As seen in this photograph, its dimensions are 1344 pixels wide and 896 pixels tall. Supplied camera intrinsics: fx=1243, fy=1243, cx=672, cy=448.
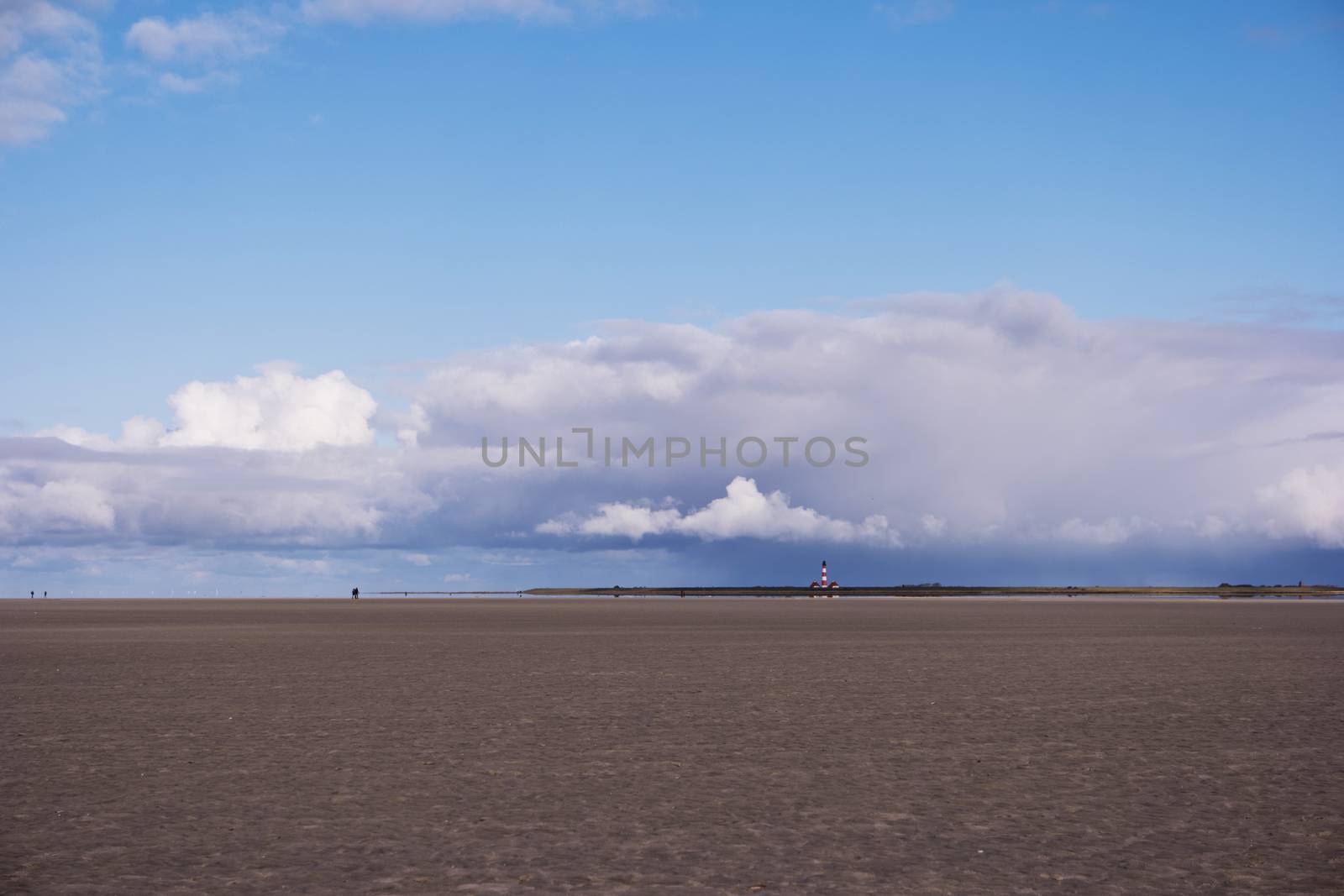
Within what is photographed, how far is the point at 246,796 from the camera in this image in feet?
42.3

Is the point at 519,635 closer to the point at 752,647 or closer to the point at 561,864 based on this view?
the point at 752,647

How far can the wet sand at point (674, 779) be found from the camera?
388 inches

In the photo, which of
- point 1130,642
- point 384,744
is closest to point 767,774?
point 384,744

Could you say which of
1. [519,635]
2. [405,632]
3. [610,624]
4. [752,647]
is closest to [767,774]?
[752,647]

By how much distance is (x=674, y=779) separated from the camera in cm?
1383

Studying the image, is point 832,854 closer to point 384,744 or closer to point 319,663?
point 384,744

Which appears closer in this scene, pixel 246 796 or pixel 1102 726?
pixel 246 796

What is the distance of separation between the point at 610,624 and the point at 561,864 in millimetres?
50715

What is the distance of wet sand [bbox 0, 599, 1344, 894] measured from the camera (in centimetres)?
984

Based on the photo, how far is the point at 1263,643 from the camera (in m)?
41.2

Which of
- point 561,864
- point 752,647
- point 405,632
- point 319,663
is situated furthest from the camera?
point 405,632

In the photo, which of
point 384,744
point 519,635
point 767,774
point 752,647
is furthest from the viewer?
point 519,635

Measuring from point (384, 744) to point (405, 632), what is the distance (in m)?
36.3

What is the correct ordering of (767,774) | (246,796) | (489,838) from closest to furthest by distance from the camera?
(489,838), (246,796), (767,774)
